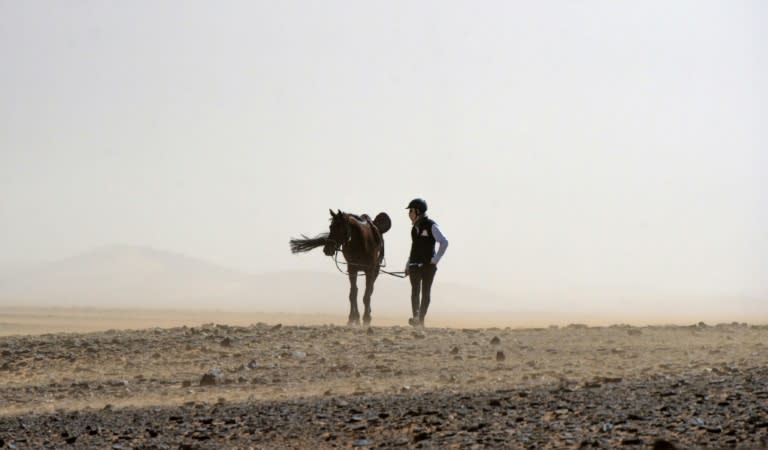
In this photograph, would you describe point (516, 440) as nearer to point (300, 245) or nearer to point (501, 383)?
point (501, 383)

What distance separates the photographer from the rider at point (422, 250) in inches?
849

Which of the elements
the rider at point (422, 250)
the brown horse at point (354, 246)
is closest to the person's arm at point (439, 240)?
the rider at point (422, 250)

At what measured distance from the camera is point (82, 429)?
473 inches

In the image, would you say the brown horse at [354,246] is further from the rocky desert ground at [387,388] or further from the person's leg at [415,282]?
the rocky desert ground at [387,388]

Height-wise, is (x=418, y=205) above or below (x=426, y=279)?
above

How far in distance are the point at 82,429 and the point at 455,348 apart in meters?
6.89

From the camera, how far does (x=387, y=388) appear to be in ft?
45.4

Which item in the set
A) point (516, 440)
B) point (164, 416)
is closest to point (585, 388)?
point (516, 440)

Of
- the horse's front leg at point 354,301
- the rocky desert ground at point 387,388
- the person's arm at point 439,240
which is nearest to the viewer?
the rocky desert ground at point 387,388

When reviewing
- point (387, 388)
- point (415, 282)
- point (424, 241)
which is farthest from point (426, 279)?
point (387, 388)

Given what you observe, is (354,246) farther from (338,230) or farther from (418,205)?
(418,205)

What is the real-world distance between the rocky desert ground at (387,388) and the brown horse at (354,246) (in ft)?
10.1

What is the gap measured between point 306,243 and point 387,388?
32.7 ft

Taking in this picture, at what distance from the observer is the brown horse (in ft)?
74.4
